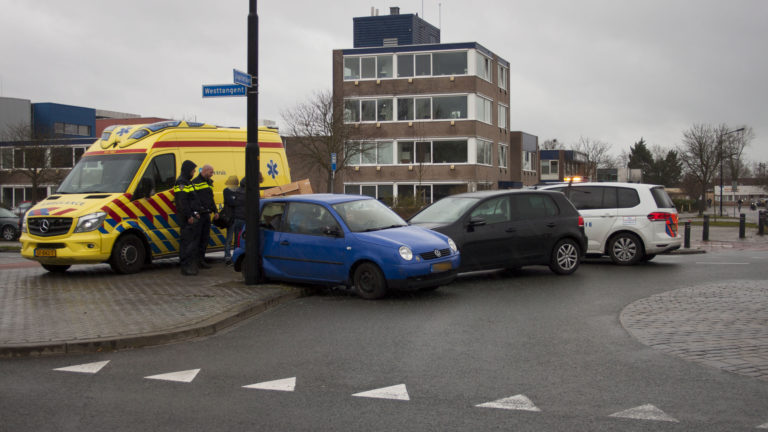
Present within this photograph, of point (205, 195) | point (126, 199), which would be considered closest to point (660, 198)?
point (205, 195)

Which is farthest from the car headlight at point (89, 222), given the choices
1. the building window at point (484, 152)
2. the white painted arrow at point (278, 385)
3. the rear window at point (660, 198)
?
the building window at point (484, 152)

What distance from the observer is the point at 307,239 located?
34.9ft

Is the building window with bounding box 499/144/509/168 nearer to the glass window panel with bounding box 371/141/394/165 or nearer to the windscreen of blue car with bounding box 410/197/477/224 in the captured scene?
the glass window panel with bounding box 371/141/394/165

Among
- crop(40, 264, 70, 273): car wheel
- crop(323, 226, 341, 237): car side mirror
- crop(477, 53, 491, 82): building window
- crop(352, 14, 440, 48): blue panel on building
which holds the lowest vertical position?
crop(40, 264, 70, 273): car wheel

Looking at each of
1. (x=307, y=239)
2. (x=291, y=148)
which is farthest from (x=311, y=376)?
(x=291, y=148)

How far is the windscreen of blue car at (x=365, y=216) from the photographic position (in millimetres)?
10500

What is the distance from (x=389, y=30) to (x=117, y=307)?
86195 mm

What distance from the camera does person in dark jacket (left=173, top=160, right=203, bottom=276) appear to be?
12.3 meters

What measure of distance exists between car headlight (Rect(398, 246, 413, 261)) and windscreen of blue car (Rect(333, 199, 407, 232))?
820mm

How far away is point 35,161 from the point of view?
45812mm

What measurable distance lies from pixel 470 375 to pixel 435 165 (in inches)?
1769

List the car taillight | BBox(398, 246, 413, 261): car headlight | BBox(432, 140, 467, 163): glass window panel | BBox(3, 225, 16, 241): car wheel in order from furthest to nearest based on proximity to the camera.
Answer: BBox(432, 140, 467, 163): glass window panel < BBox(3, 225, 16, 241): car wheel < the car taillight < BBox(398, 246, 413, 261): car headlight

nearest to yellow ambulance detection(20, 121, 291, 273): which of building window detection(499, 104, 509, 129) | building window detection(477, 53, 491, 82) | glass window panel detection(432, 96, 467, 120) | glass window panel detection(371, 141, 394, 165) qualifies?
glass window panel detection(371, 141, 394, 165)

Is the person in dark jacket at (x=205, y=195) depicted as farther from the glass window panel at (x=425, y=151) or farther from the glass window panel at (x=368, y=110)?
the glass window panel at (x=368, y=110)
